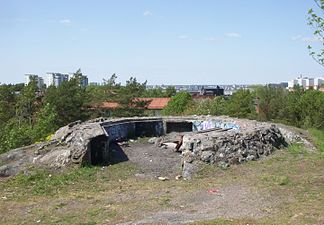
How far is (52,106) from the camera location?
34.2m

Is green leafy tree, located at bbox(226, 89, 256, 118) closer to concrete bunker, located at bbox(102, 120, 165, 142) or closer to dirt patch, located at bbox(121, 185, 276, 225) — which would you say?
concrete bunker, located at bbox(102, 120, 165, 142)

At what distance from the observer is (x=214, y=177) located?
11477 mm

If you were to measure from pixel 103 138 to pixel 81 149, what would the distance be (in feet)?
5.49

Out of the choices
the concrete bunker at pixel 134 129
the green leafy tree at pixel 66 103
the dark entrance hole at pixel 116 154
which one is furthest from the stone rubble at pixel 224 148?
the green leafy tree at pixel 66 103

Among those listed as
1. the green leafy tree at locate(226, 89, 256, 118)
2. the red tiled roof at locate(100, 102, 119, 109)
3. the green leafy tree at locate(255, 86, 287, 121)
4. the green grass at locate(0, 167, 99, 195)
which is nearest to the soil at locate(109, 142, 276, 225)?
the green grass at locate(0, 167, 99, 195)

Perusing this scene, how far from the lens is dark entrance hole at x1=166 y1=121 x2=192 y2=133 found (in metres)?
23.2

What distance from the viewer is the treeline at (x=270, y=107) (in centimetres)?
3750

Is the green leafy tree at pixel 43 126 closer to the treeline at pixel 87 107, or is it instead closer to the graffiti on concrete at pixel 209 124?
the treeline at pixel 87 107

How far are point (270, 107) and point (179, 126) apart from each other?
76.4ft

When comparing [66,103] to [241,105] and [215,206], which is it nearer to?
[241,105]

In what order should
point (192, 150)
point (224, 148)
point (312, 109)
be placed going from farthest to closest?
point (312, 109), point (224, 148), point (192, 150)

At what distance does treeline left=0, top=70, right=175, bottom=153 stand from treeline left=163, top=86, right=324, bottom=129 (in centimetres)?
690

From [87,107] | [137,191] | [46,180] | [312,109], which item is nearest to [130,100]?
[87,107]

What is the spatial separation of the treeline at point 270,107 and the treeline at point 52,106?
22.6ft
